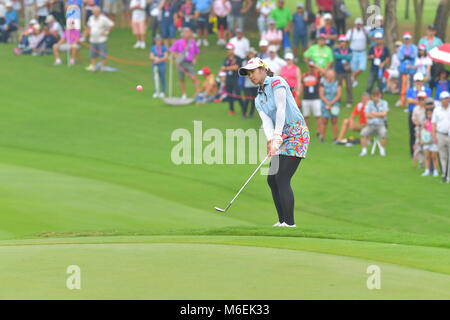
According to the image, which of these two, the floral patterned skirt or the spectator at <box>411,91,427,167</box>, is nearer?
the floral patterned skirt

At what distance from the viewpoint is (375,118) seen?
72.3 ft

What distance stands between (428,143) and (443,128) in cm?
116

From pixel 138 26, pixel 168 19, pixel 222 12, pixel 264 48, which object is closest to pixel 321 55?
pixel 264 48

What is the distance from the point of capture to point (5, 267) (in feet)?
23.2

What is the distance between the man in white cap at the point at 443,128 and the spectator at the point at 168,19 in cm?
1645

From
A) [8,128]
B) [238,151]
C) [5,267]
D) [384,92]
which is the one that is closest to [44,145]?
[8,128]

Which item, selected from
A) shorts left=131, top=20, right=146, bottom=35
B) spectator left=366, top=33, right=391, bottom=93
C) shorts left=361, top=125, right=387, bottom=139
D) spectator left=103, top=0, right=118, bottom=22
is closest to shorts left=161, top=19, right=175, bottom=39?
shorts left=131, top=20, right=146, bottom=35

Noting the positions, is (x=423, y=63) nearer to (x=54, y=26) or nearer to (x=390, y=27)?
(x=390, y=27)

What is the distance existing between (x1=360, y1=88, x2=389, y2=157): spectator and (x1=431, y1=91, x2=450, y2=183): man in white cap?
10.6ft

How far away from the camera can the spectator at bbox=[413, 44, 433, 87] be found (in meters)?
25.5

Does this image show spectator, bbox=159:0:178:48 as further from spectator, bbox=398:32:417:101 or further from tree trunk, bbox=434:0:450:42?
tree trunk, bbox=434:0:450:42

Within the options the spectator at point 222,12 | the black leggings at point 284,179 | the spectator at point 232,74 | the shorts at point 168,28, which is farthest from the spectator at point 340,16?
the black leggings at point 284,179
